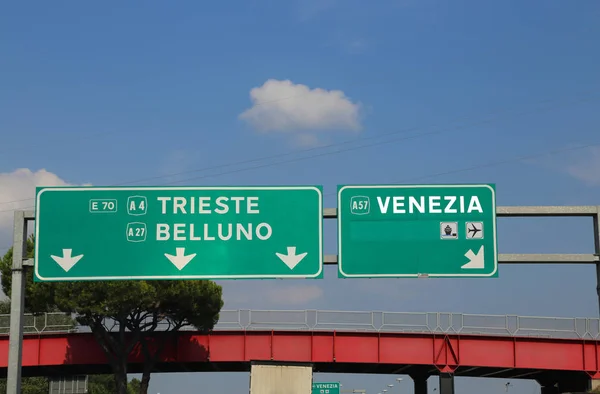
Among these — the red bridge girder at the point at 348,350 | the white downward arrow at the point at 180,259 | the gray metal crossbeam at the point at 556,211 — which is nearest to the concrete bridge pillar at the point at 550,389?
the red bridge girder at the point at 348,350

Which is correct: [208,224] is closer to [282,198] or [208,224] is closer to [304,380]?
[282,198]

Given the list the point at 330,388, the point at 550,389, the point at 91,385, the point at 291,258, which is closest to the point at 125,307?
the point at 330,388

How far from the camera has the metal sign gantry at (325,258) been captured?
64.0ft

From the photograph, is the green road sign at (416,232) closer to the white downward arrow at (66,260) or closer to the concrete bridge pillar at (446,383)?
the white downward arrow at (66,260)

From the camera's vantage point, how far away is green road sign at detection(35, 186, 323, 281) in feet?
68.6

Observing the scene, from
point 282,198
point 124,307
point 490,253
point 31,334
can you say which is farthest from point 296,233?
point 31,334

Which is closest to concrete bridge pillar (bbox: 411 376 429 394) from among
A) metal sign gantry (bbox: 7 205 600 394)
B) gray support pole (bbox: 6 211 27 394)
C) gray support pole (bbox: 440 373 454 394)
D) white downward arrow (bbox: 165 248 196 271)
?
gray support pole (bbox: 440 373 454 394)

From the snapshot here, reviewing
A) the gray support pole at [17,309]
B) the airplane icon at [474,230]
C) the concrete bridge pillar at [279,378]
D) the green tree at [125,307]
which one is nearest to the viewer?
the gray support pole at [17,309]

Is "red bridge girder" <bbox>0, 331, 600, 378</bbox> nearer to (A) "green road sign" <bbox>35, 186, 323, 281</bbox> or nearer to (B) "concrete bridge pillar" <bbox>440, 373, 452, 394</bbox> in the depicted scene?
(B) "concrete bridge pillar" <bbox>440, 373, 452, 394</bbox>

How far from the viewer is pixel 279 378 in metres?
43.1

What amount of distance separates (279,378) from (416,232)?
23.6 m

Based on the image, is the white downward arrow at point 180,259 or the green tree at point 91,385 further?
the green tree at point 91,385

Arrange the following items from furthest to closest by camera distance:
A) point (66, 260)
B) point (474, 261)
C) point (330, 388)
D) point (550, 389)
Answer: point (550, 389), point (330, 388), point (474, 261), point (66, 260)

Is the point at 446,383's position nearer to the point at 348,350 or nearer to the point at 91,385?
the point at 348,350
